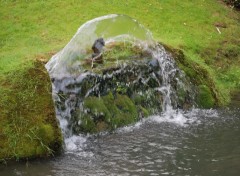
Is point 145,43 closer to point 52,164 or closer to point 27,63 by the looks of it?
point 27,63

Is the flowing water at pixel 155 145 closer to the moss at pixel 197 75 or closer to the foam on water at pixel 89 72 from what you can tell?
the foam on water at pixel 89 72

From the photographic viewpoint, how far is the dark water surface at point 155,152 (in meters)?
8.53

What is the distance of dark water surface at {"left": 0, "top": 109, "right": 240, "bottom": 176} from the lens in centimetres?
853

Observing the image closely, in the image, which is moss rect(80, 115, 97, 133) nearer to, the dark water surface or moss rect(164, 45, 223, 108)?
the dark water surface

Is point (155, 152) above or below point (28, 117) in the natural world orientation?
below

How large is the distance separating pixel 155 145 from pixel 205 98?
4.52 m

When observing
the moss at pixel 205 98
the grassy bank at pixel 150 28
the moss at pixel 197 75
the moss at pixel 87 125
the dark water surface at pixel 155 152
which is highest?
the grassy bank at pixel 150 28

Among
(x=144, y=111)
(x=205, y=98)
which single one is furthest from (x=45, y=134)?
(x=205, y=98)

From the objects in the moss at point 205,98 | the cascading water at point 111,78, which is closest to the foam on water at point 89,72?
the cascading water at point 111,78

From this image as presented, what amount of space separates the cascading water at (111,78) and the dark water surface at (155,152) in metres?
0.81

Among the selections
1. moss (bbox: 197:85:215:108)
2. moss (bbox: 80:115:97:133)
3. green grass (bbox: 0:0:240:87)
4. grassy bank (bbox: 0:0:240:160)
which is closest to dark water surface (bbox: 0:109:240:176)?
moss (bbox: 80:115:97:133)

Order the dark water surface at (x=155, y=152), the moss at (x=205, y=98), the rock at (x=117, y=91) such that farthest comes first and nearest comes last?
the moss at (x=205, y=98), the rock at (x=117, y=91), the dark water surface at (x=155, y=152)

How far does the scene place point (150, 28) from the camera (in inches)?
719

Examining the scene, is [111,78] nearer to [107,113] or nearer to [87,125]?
[107,113]
